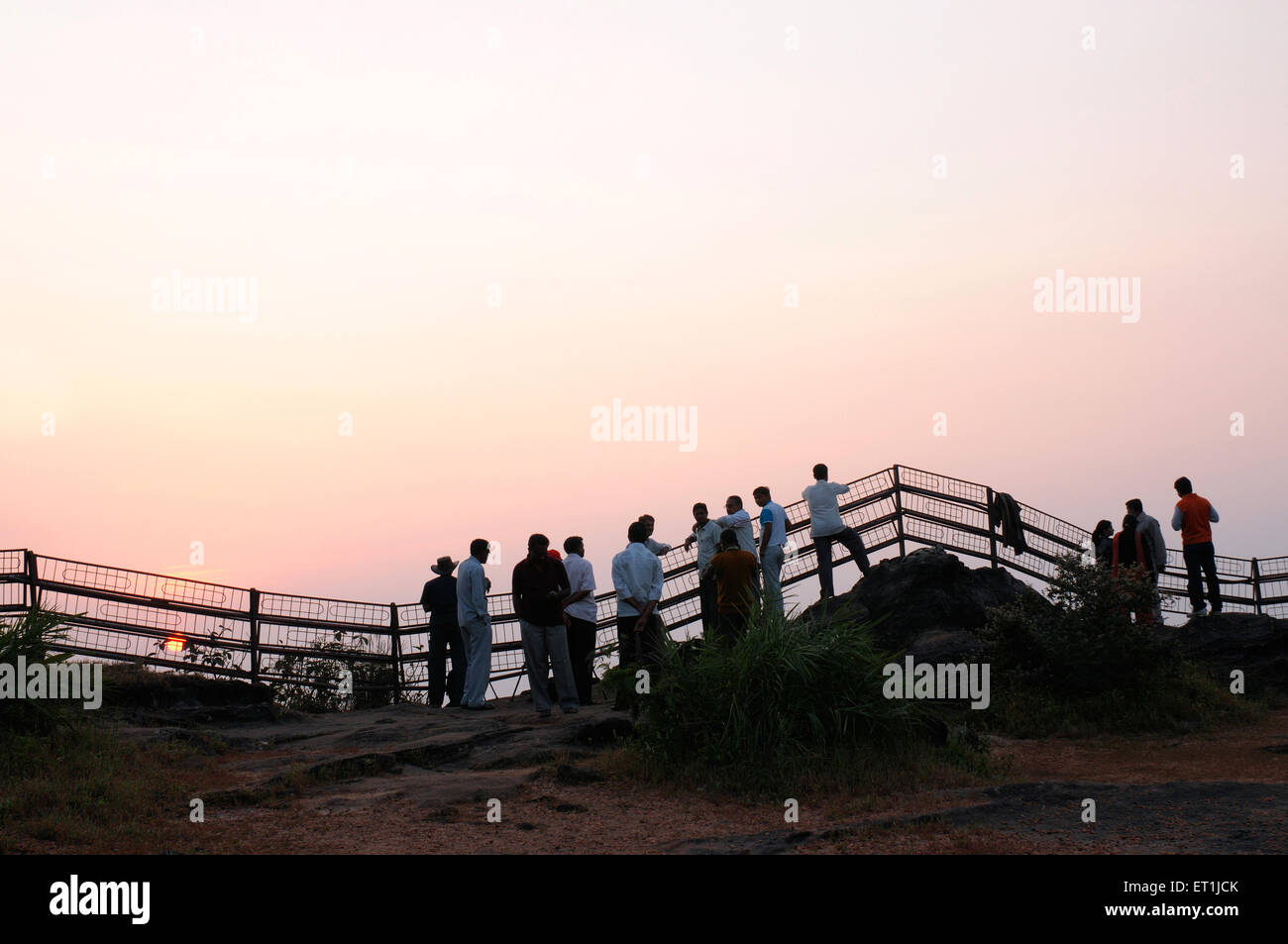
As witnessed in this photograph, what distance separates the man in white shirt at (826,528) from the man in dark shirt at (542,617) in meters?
4.35

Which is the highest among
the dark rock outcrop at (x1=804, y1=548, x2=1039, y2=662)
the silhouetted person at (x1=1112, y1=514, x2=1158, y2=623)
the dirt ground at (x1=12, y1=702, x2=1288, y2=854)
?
the silhouetted person at (x1=1112, y1=514, x2=1158, y2=623)

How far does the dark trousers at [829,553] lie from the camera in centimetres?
1484

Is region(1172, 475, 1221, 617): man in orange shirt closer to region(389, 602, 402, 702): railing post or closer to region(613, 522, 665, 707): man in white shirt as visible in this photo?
region(613, 522, 665, 707): man in white shirt

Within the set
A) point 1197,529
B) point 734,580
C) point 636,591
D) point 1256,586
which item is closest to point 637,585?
point 636,591

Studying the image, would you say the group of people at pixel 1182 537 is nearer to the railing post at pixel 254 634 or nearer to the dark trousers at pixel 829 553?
the dark trousers at pixel 829 553

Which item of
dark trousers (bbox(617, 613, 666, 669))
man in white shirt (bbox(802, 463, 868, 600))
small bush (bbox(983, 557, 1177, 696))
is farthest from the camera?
man in white shirt (bbox(802, 463, 868, 600))

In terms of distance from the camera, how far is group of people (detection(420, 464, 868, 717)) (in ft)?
35.2

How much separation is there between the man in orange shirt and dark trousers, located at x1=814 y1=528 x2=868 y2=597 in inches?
165

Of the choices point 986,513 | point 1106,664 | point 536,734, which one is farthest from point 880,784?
point 986,513

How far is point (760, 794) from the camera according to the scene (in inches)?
319

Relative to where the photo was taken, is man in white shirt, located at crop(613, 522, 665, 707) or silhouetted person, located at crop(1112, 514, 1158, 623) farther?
silhouetted person, located at crop(1112, 514, 1158, 623)

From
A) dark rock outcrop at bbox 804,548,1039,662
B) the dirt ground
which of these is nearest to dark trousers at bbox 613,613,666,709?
the dirt ground

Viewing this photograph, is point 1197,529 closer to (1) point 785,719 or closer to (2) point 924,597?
(2) point 924,597

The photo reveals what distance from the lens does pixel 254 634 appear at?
14.2m
